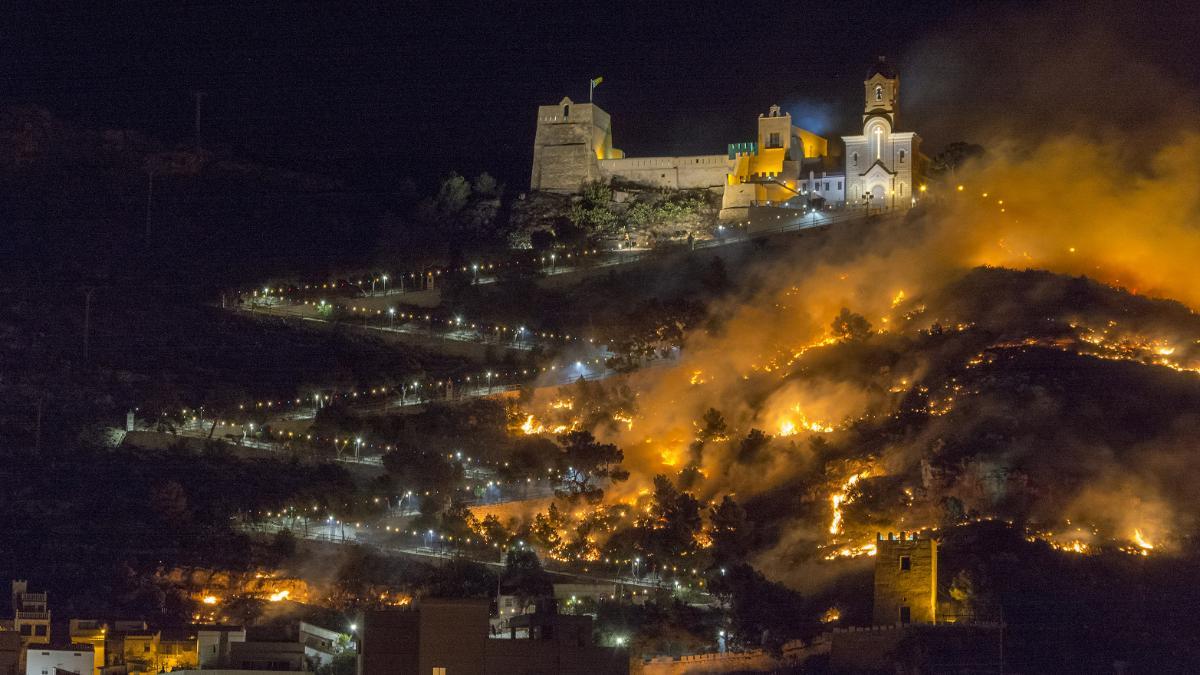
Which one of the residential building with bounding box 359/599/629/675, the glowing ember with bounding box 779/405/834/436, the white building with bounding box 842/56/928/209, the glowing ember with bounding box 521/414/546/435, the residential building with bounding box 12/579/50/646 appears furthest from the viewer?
the white building with bounding box 842/56/928/209

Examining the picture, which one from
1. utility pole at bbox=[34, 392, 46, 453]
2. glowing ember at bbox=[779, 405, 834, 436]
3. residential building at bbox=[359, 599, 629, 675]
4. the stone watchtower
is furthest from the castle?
residential building at bbox=[359, 599, 629, 675]

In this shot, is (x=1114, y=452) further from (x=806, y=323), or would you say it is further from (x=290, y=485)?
(x=290, y=485)

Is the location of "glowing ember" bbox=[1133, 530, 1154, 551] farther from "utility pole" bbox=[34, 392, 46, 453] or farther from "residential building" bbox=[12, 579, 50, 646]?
"utility pole" bbox=[34, 392, 46, 453]

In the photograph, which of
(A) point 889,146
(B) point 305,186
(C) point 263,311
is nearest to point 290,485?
(C) point 263,311

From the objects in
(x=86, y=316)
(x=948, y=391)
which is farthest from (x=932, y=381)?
(x=86, y=316)

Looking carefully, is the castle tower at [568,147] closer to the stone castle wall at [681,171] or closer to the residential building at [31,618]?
the stone castle wall at [681,171]

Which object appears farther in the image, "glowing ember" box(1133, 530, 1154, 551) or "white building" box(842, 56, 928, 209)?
"white building" box(842, 56, 928, 209)
